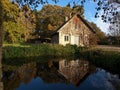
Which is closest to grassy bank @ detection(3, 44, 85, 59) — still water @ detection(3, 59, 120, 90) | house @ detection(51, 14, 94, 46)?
house @ detection(51, 14, 94, 46)

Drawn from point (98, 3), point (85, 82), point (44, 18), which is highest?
point (44, 18)

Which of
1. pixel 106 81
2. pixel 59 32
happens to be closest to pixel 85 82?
pixel 106 81

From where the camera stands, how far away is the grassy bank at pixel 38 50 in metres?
40.9

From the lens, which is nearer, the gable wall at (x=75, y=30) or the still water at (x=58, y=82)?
the still water at (x=58, y=82)

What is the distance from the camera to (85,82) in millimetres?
21391

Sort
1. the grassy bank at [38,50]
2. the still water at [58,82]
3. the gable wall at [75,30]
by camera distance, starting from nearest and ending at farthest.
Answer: the still water at [58,82] → the grassy bank at [38,50] → the gable wall at [75,30]

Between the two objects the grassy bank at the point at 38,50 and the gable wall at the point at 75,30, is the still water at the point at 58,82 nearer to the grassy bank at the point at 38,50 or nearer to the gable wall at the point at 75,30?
the grassy bank at the point at 38,50

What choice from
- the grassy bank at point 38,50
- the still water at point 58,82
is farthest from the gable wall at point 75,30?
the still water at point 58,82

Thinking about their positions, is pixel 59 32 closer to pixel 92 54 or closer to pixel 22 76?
pixel 92 54

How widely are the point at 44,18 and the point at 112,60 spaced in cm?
6304

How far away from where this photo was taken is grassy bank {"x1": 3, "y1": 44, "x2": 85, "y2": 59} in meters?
40.9

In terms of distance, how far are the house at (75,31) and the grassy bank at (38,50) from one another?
32.7 feet

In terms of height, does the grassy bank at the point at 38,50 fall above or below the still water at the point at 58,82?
above

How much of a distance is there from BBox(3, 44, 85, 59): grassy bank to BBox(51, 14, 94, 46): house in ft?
32.7
